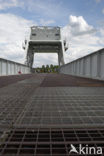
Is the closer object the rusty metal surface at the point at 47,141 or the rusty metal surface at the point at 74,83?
the rusty metal surface at the point at 47,141

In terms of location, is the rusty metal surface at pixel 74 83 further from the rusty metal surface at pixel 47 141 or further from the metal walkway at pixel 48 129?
the rusty metal surface at pixel 47 141

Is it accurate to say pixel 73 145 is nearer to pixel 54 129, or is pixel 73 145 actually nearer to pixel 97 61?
pixel 54 129

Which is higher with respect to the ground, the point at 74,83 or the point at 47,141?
the point at 74,83

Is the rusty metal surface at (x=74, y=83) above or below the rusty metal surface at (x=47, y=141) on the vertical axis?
above

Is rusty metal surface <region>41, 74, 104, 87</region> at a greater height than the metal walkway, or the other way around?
rusty metal surface <region>41, 74, 104, 87</region>

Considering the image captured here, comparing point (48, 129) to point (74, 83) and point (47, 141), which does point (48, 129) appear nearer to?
point (47, 141)

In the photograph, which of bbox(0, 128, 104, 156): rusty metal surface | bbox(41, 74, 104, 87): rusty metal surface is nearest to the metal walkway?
bbox(0, 128, 104, 156): rusty metal surface

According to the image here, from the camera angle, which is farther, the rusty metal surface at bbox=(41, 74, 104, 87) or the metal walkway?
the rusty metal surface at bbox=(41, 74, 104, 87)

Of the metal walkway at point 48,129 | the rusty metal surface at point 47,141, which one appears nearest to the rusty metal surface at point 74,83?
the metal walkway at point 48,129

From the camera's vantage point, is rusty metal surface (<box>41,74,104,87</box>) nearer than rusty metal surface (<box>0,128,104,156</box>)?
No

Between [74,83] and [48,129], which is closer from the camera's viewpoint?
[48,129]

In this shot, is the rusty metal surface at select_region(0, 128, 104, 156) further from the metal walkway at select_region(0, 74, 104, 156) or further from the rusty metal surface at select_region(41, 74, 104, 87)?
the rusty metal surface at select_region(41, 74, 104, 87)

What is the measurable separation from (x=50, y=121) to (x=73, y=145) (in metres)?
0.74

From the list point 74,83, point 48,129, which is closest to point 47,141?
point 48,129
